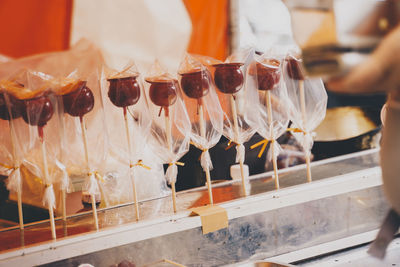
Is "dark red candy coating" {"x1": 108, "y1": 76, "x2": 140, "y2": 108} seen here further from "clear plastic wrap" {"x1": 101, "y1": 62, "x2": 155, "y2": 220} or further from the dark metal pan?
the dark metal pan

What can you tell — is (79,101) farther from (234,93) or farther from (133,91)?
(234,93)

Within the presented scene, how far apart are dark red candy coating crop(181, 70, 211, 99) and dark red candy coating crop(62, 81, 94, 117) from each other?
Result: 31 cm

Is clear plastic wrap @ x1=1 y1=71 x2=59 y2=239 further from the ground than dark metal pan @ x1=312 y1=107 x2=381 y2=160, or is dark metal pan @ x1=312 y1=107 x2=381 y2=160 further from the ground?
clear plastic wrap @ x1=1 y1=71 x2=59 y2=239

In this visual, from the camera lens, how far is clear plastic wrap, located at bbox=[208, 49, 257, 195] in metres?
1.51

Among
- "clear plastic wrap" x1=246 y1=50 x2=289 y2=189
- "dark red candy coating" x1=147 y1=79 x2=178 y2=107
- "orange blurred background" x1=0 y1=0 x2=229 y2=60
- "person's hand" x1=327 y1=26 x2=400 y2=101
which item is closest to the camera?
"person's hand" x1=327 y1=26 x2=400 y2=101

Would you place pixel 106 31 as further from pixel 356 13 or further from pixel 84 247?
pixel 356 13

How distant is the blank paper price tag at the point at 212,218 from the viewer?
4.58ft

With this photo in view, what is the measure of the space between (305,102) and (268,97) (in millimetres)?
184

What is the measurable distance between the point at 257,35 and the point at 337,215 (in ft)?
8.04

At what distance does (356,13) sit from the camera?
399 mm

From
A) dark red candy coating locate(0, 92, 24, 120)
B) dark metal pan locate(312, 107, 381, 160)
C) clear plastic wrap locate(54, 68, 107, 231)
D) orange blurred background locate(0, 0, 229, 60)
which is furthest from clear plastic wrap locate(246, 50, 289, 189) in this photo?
orange blurred background locate(0, 0, 229, 60)

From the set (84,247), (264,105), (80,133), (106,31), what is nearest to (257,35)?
(106,31)

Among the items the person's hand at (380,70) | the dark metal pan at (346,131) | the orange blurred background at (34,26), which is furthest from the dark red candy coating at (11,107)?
the orange blurred background at (34,26)

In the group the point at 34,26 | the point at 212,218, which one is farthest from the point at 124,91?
the point at 34,26
